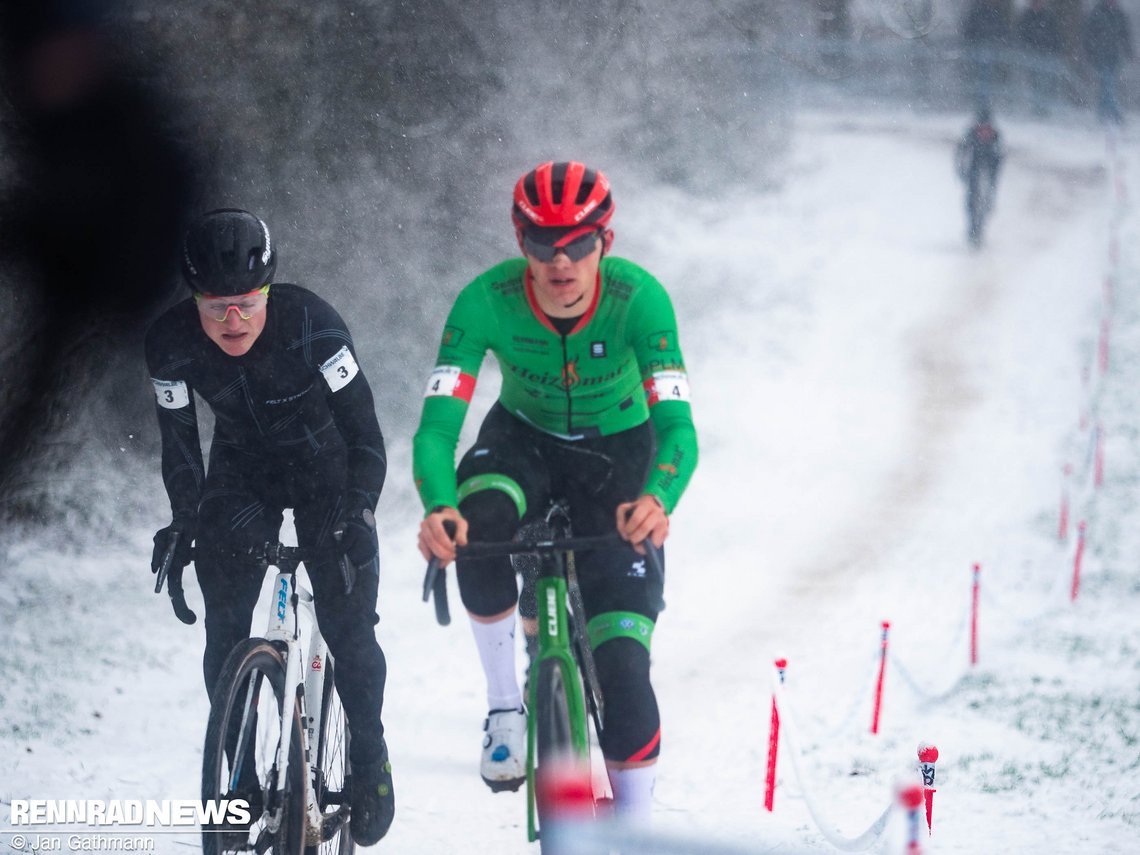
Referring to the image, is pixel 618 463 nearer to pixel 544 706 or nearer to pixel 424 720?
pixel 544 706

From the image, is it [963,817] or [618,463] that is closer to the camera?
[618,463]

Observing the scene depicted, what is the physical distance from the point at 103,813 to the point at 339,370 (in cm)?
232

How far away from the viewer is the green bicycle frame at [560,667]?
373 cm

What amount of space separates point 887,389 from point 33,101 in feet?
30.2

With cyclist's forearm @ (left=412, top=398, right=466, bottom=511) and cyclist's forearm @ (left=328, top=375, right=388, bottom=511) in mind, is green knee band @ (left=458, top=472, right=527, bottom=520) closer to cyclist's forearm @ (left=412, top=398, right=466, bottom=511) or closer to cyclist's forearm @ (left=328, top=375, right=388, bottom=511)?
cyclist's forearm @ (left=412, top=398, right=466, bottom=511)

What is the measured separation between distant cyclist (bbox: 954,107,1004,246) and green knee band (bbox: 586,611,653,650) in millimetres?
15096

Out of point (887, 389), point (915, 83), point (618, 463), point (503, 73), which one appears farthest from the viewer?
point (915, 83)

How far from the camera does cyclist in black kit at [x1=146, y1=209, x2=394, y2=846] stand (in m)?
4.11

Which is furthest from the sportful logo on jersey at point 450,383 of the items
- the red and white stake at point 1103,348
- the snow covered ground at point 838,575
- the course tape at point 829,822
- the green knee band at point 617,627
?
the red and white stake at point 1103,348

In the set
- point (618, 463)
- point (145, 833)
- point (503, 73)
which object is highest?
point (503, 73)

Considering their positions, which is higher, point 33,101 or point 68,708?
point 33,101

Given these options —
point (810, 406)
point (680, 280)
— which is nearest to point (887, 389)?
point (810, 406)

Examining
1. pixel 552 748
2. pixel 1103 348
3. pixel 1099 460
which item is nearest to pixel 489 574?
pixel 552 748

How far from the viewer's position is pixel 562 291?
13.1ft
